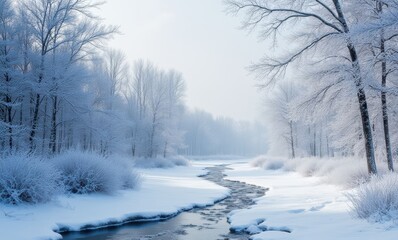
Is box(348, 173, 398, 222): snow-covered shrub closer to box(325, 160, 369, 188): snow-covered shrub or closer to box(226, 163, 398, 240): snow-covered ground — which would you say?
box(226, 163, 398, 240): snow-covered ground

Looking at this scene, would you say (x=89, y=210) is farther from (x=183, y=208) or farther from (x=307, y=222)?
(x=307, y=222)

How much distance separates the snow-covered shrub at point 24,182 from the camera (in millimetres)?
8883

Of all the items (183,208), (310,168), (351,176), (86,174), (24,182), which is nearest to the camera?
(24,182)

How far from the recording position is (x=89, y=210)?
33.6 feet

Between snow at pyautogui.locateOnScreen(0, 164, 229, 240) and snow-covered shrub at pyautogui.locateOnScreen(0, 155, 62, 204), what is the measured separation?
0.86 feet

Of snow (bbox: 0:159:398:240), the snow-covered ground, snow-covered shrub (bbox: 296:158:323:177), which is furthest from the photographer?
snow-covered shrub (bbox: 296:158:323:177)

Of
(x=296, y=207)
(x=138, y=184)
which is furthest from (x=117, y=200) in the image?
(x=296, y=207)

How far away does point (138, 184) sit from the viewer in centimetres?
1518

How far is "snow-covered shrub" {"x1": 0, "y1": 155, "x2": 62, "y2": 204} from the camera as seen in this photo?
29.1 feet

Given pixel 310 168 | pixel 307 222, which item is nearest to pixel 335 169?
pixel 310 168

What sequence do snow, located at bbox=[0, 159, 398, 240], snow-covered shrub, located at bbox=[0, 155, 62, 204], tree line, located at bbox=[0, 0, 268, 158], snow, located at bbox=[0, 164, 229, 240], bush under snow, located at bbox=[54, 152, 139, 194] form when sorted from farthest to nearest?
tree line, located at bbox=[0, 0, 268, 158] < bush under snow, located at bbox=[54, 152, 139, 194] < snow-covered shrub, located at bbox=[0, 155, 62, 204] < snow, located at bbox=[0, 164, 229, 240] < snow, located at bbox=[0, 159, 398, 240]

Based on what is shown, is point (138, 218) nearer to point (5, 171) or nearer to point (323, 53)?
point (5, 171)

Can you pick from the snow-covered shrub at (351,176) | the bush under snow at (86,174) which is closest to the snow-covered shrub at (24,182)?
the bush under snow at (86,174)

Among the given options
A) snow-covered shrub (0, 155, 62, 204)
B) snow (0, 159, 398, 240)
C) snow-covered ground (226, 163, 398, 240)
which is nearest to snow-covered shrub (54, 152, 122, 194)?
snow (0, 159, 398, 240)
